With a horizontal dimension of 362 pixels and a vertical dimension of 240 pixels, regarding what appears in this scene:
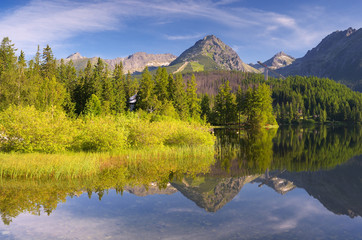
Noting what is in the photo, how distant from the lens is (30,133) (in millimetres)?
22578

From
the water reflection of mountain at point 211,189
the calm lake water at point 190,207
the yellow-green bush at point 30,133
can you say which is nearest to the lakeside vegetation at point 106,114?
the yellow-green bush at point 30,133

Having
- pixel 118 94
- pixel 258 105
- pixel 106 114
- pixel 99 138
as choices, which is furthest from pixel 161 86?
pixel 99 138

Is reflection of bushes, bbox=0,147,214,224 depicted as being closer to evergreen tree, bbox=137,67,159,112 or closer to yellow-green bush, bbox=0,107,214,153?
yellow-green bush, bbox=0,107,214,153

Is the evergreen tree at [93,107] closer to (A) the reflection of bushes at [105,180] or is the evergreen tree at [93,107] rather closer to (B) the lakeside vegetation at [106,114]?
(B) the lakeside vegetation at [106,114]

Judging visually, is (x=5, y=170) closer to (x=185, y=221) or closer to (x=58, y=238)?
(x=58, y=238)

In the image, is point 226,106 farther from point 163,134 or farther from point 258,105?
point 163,134

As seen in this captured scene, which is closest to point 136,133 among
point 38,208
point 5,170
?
point 5,170

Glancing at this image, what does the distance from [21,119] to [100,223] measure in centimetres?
1515

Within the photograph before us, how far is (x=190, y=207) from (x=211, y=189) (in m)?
3.63

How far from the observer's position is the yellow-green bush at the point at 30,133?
73.8ft

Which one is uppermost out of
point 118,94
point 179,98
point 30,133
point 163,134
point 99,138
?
point 118,94

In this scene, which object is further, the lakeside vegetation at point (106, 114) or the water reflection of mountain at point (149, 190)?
the lakeside vegetation at point (106, 114)

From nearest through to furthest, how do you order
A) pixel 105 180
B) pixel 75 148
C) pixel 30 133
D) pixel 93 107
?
pixel 105 180 < pixel 30 133 < pixel 75 148 < pixel 93 107

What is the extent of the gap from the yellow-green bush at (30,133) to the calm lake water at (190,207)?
17.6ft
